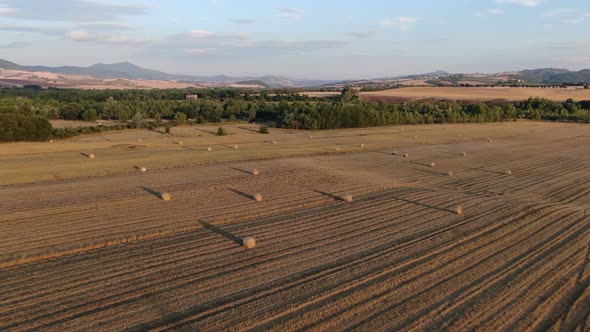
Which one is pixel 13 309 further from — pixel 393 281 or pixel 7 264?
pixel 393 281

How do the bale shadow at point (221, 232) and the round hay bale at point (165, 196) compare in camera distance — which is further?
the round hay bale at point (165, 196)

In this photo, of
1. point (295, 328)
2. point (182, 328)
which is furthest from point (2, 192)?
point (295, 328)

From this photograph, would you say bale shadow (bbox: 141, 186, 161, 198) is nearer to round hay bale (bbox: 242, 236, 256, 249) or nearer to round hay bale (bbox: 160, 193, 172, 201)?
round hay bale (bbox: 160, 193, 172, 201)

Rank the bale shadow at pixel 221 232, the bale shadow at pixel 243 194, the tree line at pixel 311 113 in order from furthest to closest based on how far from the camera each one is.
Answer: the tree line at pixel 311 113
the bale shadow at pixel 243 194
the bale shadow at pixel 221 232

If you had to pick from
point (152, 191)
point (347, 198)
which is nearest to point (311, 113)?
point (152, 191)

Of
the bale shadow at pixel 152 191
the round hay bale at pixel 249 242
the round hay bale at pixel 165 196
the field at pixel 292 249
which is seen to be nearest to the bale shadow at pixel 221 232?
the field at pixel 292 249

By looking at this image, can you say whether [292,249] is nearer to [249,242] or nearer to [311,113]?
[249,242]

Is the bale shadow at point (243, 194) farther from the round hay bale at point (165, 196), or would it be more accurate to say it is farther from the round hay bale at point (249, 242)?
the round hay bale at point (249, 242)

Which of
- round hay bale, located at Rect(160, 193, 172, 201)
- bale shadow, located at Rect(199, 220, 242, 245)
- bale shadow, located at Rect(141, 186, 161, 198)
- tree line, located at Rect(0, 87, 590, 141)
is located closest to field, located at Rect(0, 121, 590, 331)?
bale shadow, located at Rect(199, 220, 242, 245)
